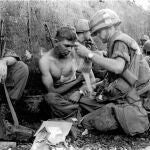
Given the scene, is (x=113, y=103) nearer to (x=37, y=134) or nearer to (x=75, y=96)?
(x=75, y=96)

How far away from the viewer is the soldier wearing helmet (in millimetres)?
4391

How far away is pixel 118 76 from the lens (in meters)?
4.62

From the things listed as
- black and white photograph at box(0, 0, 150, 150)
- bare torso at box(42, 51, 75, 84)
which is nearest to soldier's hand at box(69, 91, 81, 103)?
black and white photograph at box(0, 0, 150, 150)

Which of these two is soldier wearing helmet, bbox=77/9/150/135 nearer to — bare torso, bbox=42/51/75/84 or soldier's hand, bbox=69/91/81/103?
soldier's hand, bbox=69/91/81/103

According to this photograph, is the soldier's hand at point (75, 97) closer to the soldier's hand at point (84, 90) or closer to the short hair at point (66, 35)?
the soldier's hand at point (84, 90)

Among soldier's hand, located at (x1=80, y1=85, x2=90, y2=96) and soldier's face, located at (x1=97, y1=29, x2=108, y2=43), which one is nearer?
soldier's face, located at (x1=97, y1=29, x2=108, y2=43)

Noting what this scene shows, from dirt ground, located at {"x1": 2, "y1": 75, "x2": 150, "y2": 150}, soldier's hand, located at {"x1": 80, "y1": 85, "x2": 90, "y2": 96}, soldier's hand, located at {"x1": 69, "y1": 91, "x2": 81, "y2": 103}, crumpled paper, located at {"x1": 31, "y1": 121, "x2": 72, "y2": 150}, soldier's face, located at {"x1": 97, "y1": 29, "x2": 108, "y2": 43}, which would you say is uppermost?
soldier's face, located at {"x1": 97, "y1": 29, "x2": 108, "y2": 43}

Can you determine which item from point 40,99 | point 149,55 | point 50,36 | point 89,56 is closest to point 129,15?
point 149,55

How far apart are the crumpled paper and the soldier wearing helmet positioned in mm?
474

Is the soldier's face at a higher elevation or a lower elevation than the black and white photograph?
higher

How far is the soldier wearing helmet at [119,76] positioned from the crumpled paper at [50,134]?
0.47m

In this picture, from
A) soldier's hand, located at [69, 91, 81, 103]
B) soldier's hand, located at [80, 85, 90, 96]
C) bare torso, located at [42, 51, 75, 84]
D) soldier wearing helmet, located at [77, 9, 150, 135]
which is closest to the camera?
soldier wearing helmet, located at [77, 9, 150, 135]

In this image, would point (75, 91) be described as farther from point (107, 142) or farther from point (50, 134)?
point (50, 134)

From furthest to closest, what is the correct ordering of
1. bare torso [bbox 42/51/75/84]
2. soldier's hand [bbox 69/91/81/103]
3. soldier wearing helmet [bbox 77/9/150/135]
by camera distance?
bare torso [bbox 42/51/75/84], soldier's hand [bbox 69/91/81/103], soldier wearing helmet [bbox 77/9/150/135]
